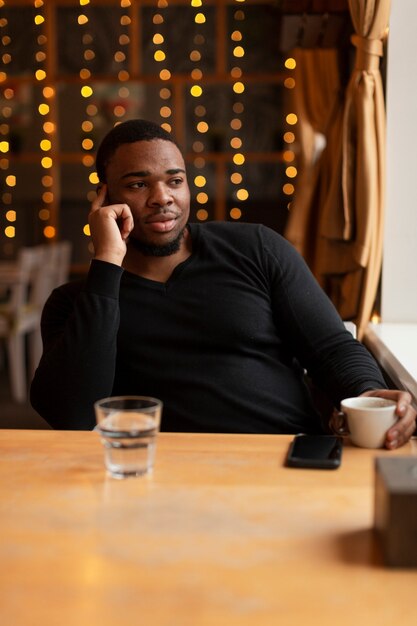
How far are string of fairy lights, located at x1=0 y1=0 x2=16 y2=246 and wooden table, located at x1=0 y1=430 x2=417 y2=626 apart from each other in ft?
18.7

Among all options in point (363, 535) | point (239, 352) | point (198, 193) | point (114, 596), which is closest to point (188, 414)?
point (239, 352)

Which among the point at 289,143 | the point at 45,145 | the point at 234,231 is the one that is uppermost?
the point at 289,143

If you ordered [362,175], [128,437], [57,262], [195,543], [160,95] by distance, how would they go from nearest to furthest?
[195,543] < [128,437] < [362,175] < [57,262] < [160,95]

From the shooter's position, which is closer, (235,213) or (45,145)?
(235,213)

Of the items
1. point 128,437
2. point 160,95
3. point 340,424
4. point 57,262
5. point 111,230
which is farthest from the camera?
point 160,95

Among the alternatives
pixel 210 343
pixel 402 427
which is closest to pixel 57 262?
pixel 210 343

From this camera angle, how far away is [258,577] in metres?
0.91

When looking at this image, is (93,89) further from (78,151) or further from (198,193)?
(198,193)

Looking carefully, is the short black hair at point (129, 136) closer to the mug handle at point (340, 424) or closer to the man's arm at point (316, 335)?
the man's arm at point (316, 335)

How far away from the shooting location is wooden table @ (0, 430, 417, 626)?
84cm

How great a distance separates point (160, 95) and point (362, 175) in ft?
13.7

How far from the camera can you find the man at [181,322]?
185cm

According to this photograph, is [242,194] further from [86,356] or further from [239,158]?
[86,356]

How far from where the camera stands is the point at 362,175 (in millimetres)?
2770
